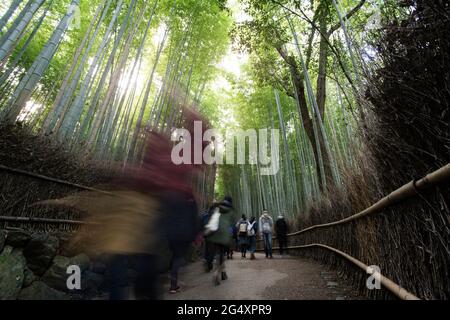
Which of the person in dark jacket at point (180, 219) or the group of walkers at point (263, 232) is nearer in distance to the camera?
the person in dark jacket at point (180, 219)

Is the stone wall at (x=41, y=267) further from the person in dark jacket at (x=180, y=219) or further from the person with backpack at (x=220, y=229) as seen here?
the person with backpack at (x=220, y=229)

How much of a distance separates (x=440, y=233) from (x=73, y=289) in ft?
13.6

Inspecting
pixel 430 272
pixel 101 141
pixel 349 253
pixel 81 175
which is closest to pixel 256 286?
pixel 349 253

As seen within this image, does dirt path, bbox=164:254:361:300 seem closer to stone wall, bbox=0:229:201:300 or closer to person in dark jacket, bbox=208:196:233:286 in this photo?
person in dark jacket, bbox=208:196:233:286

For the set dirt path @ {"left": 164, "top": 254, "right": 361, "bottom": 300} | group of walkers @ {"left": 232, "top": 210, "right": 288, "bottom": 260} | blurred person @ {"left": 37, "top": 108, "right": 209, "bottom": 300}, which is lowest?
dirt path @ {"left": 164, "top": 254, "right": 361, "bottom": 300}

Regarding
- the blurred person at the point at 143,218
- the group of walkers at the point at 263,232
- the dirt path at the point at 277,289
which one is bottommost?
the dirt path at the point at 277,289

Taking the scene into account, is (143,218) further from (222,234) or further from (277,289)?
(277,289)

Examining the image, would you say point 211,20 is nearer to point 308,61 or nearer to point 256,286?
point 308,61

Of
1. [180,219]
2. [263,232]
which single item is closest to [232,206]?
[180,219]

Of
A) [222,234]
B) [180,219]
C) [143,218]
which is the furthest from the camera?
[222,234]

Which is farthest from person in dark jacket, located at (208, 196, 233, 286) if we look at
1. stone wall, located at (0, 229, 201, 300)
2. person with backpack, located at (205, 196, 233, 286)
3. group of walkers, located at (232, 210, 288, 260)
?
group of walkers, located at (232, 210, 288, 260)

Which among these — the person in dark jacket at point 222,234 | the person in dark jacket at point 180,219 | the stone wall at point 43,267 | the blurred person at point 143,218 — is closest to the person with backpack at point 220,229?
the person in dark jacket at point 222,234

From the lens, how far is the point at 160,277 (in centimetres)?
181
